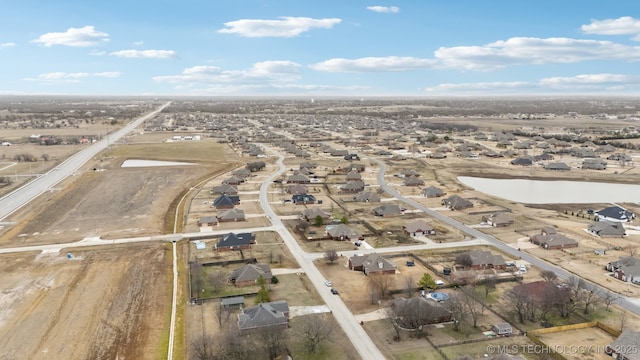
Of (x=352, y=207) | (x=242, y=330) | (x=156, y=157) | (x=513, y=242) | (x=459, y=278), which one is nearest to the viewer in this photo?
(x=242, y=330)

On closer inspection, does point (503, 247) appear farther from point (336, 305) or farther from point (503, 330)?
point (336, 305)

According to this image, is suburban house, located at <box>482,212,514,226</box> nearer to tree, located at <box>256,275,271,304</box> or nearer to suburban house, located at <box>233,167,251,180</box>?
tree, located at <box>256,275,271,304</box>

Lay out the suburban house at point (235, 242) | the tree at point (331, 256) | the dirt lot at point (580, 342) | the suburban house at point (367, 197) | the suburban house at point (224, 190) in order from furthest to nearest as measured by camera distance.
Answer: the suburban house at point (224, 190), the suburban house at point (367, 197), the suburban house at point (235, 242), the tree at point (331, 256), the dirt lot at point (580, 342)

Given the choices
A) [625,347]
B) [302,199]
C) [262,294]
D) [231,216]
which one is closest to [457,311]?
[625,347]

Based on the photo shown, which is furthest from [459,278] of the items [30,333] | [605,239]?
[30,333]

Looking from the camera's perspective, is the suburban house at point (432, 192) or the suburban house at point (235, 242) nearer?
the suburban house at point (235, 242)

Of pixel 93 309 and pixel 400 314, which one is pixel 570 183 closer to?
pixel 400 314

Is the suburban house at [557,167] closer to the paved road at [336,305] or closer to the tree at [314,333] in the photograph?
the paved road at [336,305]

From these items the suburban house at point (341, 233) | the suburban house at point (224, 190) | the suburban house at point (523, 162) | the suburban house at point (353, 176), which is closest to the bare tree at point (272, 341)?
the suburban house at point (341, 233)
